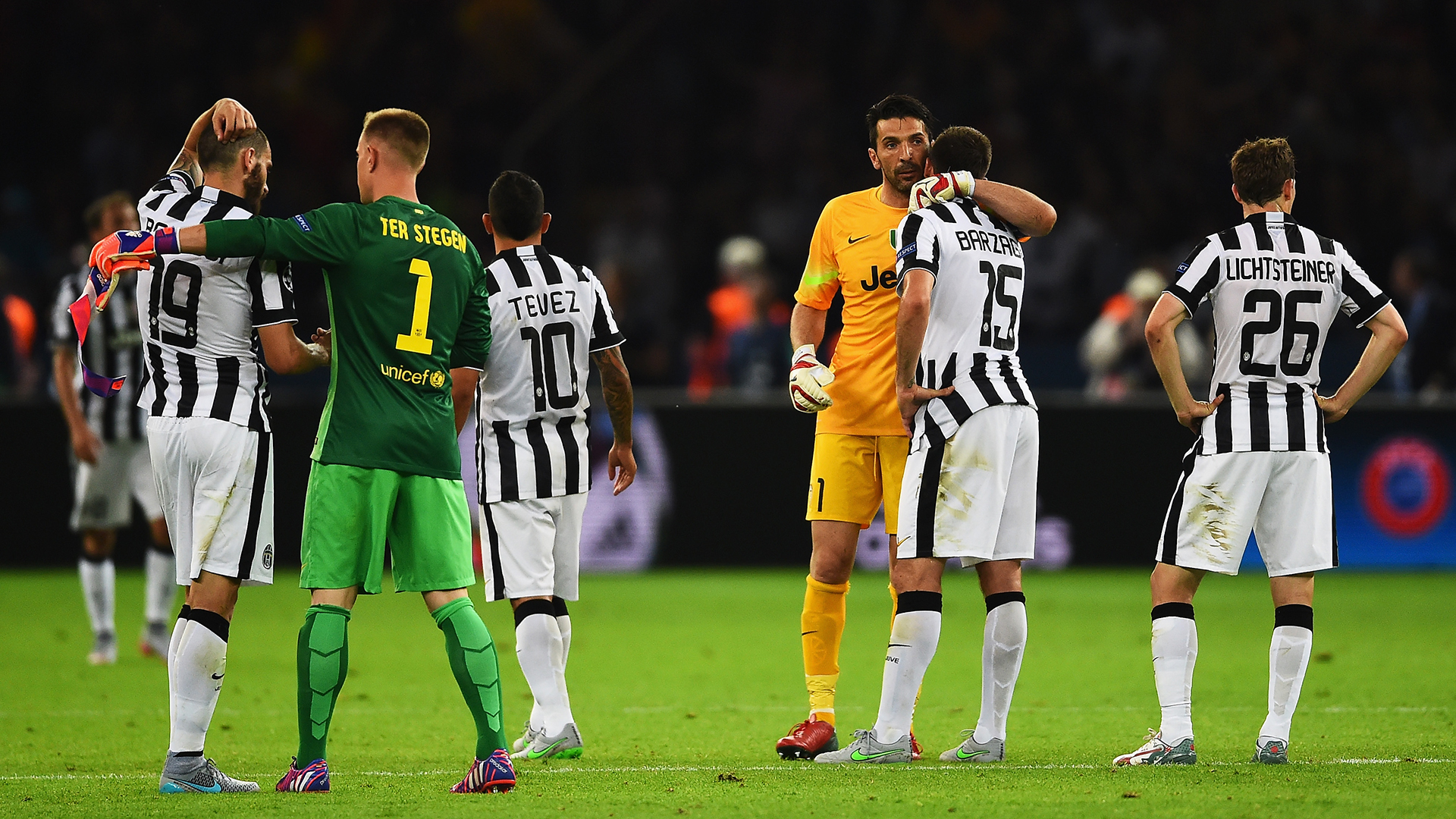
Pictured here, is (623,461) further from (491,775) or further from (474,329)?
(491,775)

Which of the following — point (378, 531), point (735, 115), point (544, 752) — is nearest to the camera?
point (378, 531)

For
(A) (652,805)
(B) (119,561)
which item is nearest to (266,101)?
(B) (119,561)

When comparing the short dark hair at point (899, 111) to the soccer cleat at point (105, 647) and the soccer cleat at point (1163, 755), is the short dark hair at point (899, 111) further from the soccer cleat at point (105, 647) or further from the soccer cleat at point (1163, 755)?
the soccer cleat at point (105, 647)

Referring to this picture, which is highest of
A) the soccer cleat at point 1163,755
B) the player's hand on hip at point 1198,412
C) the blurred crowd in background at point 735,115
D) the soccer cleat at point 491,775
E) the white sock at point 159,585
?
the blurred crowd in background at point 735,115

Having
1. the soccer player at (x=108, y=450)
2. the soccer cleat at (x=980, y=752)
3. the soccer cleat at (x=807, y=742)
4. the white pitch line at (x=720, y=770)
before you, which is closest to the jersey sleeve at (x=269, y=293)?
the white pitch line at (x=720, y=770)

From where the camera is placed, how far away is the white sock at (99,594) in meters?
9.32

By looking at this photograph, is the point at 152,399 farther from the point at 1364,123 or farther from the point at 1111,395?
the point at 1364,123

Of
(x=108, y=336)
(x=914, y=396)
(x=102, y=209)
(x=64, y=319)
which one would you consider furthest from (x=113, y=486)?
(x=914, y=396)

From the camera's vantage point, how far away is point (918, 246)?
586cm

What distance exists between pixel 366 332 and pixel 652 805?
1721 mm

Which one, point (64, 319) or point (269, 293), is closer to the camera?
point (269, 293)

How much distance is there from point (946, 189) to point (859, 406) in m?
0.90

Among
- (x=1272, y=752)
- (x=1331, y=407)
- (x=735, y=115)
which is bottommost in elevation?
(x=1272, y=752)

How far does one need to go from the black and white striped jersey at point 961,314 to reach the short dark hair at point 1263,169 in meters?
0.88
